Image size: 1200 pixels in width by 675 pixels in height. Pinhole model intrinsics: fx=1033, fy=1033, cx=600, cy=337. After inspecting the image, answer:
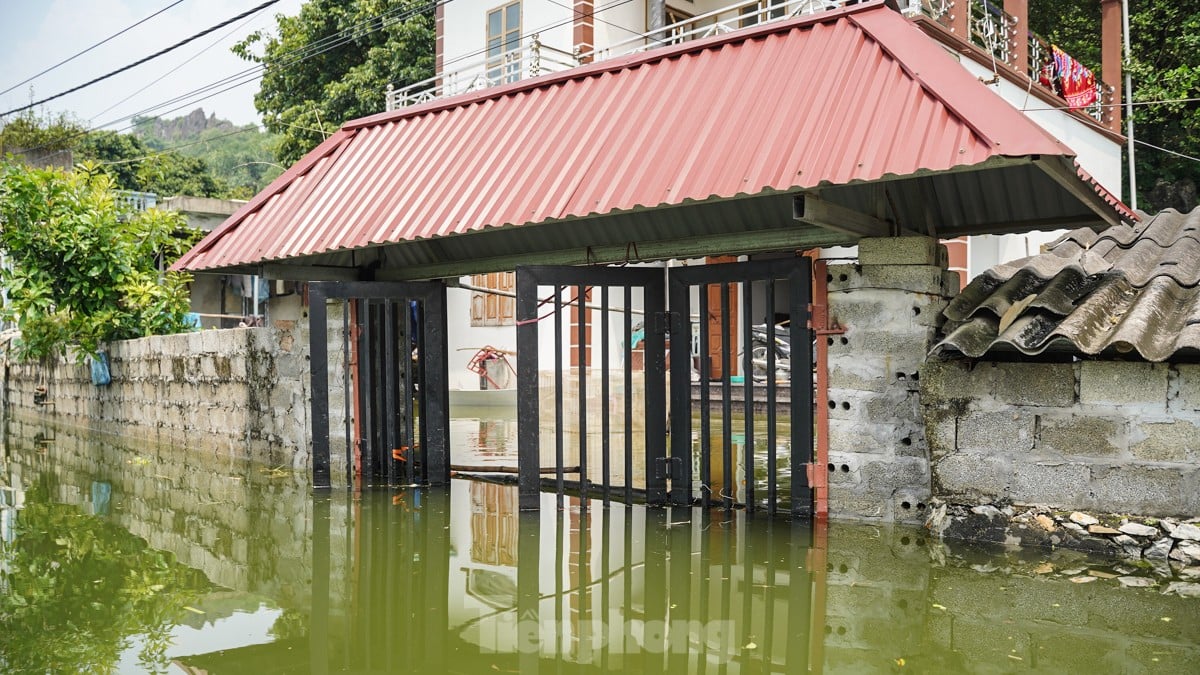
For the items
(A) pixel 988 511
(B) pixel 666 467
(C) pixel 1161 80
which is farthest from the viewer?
(C) pixel 1161 80

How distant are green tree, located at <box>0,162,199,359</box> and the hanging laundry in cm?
1424

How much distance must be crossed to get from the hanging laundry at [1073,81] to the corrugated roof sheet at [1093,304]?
9.56 m

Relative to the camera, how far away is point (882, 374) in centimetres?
690

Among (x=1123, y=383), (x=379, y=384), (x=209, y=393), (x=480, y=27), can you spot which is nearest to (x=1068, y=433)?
(x=1123, y=383)

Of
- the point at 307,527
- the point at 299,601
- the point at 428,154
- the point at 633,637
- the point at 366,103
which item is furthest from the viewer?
the point at 366,103

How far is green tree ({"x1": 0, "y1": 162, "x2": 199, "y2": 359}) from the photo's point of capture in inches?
595

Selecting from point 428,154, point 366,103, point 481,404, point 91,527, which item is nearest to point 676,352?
point 428,154

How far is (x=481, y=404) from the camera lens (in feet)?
58.1

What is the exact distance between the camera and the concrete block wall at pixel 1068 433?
18.9 feet

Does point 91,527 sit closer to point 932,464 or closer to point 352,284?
point 352,284

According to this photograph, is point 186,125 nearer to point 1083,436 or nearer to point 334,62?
point 334,62

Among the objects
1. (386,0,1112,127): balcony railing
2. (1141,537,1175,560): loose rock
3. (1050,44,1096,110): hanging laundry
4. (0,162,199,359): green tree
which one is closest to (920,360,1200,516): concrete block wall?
(1141,537,1175,560): loose rock

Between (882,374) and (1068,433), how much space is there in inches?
49.0

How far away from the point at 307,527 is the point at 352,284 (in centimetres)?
255
